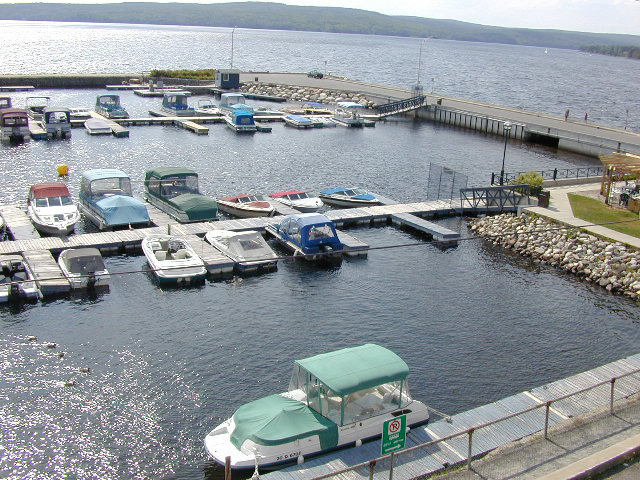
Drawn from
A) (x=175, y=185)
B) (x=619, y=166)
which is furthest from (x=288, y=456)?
(x=619, y=166)

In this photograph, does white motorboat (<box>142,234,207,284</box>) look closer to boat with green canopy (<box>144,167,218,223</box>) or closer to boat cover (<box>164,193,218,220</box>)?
boat cover (<box>164,193,218,220</box>)

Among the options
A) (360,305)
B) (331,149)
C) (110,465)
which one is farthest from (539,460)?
(331,149)

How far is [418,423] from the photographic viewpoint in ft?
75.7

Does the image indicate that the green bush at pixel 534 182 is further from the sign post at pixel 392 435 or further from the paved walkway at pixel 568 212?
the sign post at pixel 392 435

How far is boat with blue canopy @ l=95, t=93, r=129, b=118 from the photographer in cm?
8488

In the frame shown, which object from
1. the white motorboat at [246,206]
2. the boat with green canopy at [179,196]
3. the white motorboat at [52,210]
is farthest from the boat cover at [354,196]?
the white motorboat at [52,210]

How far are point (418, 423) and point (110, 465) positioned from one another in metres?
10.1

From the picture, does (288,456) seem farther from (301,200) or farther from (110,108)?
(110,108)

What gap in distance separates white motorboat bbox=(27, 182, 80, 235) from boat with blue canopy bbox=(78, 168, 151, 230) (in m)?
1.36

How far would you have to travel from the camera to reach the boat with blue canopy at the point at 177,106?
88938 millimetres

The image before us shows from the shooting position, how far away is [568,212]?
46.2 metres

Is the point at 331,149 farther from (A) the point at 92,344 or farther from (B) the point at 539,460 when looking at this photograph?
(B) the point at 539,460

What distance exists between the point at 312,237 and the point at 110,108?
185 feet

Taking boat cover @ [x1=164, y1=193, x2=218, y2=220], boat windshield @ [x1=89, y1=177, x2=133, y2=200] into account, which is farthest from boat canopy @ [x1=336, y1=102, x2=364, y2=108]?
boat windshield @ [x1=89, y1=177, x2=133, y2=200]
